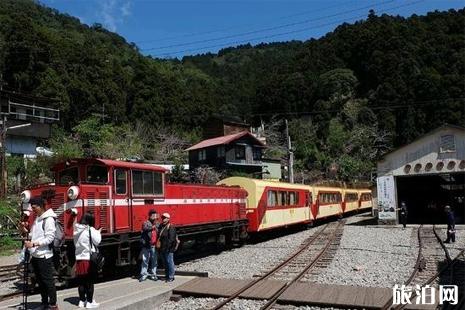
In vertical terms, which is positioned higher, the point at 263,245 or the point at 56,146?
the point at 56,146

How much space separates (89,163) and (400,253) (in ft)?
39.5

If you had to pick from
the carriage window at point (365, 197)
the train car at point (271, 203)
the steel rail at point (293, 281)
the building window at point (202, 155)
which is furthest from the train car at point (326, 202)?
the building window at point (202, 155)

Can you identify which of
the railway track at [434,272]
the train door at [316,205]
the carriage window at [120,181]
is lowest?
the railway track at [434,272]

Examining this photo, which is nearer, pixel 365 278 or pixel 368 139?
pixel 365 278

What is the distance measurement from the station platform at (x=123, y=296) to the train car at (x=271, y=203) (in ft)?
38.7

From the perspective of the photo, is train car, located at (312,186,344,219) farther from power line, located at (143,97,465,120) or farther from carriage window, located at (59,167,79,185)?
power line, located at (143,97,465,120)

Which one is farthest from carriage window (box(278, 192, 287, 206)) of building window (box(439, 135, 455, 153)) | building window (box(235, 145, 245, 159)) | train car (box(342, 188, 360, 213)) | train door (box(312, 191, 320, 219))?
building window (box(235, 145, 245, 159))

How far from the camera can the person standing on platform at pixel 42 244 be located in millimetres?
8023

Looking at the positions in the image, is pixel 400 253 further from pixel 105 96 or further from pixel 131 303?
pixel 105 96

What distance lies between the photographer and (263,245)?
22797mm

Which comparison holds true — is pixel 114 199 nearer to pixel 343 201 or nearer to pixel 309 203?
pixel 309 203

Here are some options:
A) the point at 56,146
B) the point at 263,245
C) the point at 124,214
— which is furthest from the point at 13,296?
the point at 56,146

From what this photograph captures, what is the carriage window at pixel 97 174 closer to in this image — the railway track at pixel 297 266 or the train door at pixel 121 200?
the train door at pixel 121 200

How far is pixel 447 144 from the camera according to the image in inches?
1245
